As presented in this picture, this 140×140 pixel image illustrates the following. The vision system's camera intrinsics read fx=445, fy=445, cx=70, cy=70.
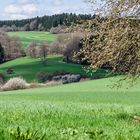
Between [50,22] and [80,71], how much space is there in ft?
241

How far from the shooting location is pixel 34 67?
372 feet

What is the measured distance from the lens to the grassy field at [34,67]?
101688mm

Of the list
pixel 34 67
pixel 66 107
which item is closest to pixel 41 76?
pixel 34 67

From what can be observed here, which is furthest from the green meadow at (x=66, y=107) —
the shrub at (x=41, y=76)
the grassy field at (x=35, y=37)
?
the shrub at (x=41, y=76)

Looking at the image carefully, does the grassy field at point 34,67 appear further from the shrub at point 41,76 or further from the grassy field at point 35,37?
the grassy field at point 35,37

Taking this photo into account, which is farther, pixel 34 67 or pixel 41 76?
pixel 34 67

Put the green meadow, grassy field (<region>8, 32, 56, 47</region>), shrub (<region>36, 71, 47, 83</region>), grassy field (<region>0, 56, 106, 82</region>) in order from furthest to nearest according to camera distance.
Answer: grassy field (<region>8, 32, 56, 47</region>) < grassy field (<region>0, 56, 106, 82</region>) < shrub (<region>36, 71, 47, 83</region>) < the green meadow

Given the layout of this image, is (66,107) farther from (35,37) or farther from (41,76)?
(35,37)

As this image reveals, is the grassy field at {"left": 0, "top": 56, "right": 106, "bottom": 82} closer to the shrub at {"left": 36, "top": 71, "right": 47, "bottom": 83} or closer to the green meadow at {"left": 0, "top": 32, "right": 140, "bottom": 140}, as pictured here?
the green meadow at {"left": 0, "top": 32, "right": 140, "bottom": 140}

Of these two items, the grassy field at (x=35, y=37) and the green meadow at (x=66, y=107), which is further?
the grassy field at (x=35, y=37)

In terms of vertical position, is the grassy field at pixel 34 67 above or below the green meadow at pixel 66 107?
below

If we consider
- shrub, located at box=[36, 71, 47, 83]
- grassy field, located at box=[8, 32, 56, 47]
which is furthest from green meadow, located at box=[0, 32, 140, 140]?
shrub, located at box=[36, 71, 47, 83]

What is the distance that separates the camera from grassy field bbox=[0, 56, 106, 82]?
10169cm

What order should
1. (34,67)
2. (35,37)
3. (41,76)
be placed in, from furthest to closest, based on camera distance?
1. (35,37)
2. (34,67)
3. (41,76)
